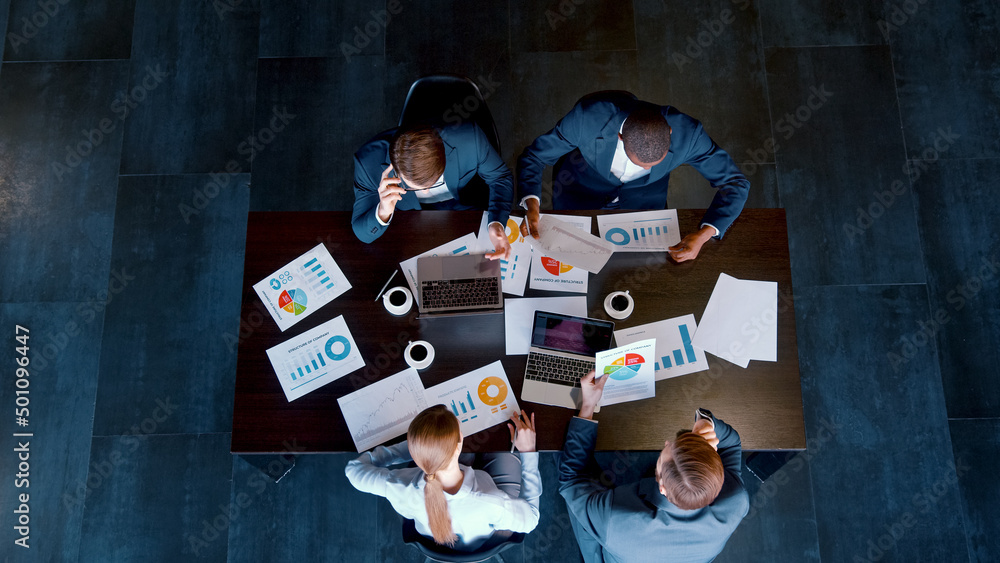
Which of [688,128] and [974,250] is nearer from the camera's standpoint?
[688,128]

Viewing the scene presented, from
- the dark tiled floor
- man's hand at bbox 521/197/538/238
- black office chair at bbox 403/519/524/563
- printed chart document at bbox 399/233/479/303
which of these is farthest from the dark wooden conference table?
the dark tiled floor

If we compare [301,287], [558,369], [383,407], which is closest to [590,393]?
[558,369]

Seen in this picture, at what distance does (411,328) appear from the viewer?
1.92 m

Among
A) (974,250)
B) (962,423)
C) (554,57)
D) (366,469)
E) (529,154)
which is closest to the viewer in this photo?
(366,469)

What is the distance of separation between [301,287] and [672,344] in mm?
1313

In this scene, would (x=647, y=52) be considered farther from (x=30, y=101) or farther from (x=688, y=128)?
(x=30, y=101)

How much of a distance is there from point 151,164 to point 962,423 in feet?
14.2

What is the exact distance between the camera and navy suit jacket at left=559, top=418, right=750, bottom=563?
167 centimetres

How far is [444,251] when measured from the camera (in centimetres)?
200

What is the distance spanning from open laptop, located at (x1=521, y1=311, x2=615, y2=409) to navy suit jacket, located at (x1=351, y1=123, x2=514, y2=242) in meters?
0.44

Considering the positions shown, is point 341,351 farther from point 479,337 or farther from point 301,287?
point 479,337

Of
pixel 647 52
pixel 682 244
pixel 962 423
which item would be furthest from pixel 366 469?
pixel 962 423

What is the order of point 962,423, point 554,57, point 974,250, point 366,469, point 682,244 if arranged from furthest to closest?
1. point 554,57
2. point 974,250
3. point 962,423
4. point 682,244
5. point 366,469

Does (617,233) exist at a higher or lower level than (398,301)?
higher
